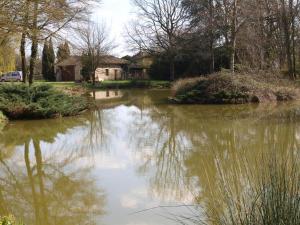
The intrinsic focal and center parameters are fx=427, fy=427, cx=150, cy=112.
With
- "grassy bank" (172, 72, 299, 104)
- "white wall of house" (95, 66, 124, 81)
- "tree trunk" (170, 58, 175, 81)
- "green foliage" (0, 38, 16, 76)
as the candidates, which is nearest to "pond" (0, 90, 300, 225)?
"grassy bank" (172, 72, 299, 104)

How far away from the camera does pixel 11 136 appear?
46.2ft

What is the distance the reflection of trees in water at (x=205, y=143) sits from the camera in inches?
252

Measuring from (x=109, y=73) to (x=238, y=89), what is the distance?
34647mm

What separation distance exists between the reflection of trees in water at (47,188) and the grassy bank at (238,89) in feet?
44.1

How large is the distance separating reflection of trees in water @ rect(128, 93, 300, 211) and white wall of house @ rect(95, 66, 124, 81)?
34.2 m

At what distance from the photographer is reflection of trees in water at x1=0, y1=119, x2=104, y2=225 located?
6.50m

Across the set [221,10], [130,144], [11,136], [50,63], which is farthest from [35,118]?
[50,63]

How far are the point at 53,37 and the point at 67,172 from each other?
13448 mm

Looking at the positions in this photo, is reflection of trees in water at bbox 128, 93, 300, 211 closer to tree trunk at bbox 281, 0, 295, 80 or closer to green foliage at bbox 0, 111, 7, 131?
green foliage at bbox 0, 111, 7, 131

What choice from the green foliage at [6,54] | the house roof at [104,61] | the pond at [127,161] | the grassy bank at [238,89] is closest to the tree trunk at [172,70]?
the house roof at [104,61]

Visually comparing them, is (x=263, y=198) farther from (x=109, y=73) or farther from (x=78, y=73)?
(x=109, y=73)

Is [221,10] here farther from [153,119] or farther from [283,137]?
[283,137]

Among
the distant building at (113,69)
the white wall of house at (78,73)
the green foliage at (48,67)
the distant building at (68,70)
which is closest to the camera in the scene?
the green foliage at (48,67)

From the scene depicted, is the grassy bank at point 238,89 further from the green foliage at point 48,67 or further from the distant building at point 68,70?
the green foliage at point 48,67
